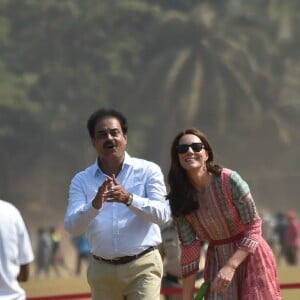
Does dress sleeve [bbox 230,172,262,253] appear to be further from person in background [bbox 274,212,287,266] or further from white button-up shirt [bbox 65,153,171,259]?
person in background [bbox 274,212,287,266]

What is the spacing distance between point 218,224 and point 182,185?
0.25 metres

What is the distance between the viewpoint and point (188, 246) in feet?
18.0

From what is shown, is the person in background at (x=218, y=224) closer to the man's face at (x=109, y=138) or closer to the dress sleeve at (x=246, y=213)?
the dress sleeve at (x=246, y=213)

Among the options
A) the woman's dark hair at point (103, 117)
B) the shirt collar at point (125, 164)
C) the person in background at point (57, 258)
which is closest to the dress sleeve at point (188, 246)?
the shirt collar at point (125, 164)

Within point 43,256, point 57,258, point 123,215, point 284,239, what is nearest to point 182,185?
point 123,215

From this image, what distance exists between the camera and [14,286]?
521 centimetres

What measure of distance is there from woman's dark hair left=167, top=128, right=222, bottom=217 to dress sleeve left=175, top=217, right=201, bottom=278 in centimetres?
10

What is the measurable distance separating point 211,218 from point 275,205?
3841 cm

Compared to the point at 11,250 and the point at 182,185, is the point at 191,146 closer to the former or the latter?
the point at 182,185

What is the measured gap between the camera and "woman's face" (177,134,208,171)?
536cm

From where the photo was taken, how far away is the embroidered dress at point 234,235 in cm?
528

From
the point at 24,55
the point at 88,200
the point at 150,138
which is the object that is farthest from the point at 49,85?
the point at 88,200

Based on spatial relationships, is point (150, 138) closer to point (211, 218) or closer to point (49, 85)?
point (49, 85)

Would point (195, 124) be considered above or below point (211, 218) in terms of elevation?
above
